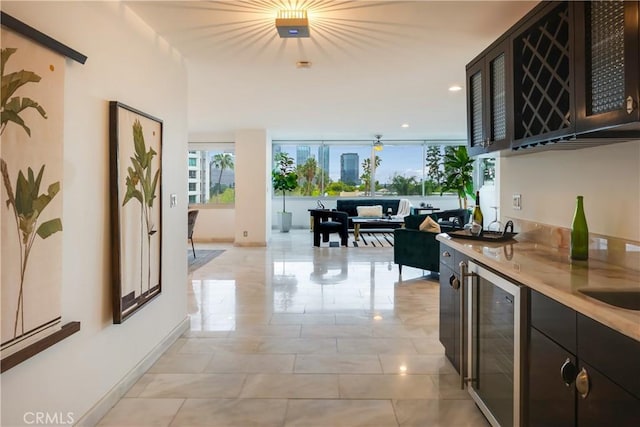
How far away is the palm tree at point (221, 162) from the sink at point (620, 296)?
28.5 ft

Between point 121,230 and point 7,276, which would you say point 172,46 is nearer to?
point 121,230

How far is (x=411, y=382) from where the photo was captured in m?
2.49

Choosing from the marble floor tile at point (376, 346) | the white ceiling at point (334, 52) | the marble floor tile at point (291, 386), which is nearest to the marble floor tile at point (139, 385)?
the marble floor tile at point (291, 386)

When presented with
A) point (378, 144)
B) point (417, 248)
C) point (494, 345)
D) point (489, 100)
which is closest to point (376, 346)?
point (494, 345)

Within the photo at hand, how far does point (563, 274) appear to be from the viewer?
1.62 meters

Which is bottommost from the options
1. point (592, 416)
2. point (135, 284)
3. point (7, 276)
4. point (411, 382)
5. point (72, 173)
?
point (411, 382)

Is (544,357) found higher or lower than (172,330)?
higher

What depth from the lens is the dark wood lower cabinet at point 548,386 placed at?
1.34 metres

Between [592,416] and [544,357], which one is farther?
[544,357]

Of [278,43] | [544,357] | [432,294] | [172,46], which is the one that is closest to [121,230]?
[172,46]

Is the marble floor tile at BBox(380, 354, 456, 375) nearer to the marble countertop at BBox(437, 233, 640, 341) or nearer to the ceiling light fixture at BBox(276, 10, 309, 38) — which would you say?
the marble countertop at BBox(437, 233, 640, 341)

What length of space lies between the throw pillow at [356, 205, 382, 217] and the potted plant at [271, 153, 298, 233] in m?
1.89

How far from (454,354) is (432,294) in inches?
78.6

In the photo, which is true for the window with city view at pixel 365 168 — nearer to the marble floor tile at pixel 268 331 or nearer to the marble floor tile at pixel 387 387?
the marble floor tile at pixel 268 331
